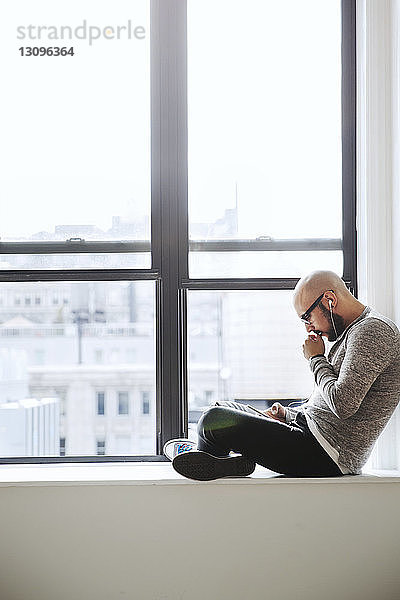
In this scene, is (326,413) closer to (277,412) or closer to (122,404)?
(277,412)

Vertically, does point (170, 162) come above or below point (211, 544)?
above

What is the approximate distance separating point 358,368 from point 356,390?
0.25ft

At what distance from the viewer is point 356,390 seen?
2715mm

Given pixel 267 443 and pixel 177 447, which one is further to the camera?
pixel 177 447

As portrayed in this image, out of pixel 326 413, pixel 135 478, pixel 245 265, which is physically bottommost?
pixel 135 478

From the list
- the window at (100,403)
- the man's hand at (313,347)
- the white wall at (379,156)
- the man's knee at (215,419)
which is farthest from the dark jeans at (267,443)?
the window at (100,403)

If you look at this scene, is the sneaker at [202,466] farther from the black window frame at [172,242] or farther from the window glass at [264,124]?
the window glass at [264,124]

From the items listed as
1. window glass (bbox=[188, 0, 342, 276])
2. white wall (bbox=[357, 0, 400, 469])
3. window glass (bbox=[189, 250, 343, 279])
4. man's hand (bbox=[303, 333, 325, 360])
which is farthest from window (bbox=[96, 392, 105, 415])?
white wall (bbox=[357, 0, 400, 469])

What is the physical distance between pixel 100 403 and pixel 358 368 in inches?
43.6

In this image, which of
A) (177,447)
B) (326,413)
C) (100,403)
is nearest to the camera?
(326,413)

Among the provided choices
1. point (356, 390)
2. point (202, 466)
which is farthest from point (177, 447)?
point (356, 390)

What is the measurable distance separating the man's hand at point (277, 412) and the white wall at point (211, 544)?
0.95 feet

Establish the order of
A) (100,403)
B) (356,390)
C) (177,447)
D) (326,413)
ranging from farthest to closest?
1. (100,403)
2. (177,447)
3. (326,413)
4. (356,390)

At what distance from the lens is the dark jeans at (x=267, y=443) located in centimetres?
288
